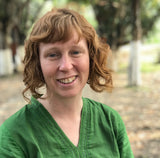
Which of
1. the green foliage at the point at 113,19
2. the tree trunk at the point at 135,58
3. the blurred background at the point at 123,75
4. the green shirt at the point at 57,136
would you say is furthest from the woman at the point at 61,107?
the green foliage at the point at 113,19

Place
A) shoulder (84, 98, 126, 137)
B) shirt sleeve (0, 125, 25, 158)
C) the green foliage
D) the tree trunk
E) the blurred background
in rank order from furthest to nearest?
the green foliage < the tree trunk < the blurred background < shoulder (84, 98, 126, 137) < shirt sleeve (0, 125, 25, 158)

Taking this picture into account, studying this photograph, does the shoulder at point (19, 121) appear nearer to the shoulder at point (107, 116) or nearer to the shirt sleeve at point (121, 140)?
the shoulder at point (107, 116)

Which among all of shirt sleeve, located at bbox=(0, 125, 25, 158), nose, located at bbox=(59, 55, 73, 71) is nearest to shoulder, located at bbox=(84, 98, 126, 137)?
nose, located at bbox=(59, 55, 73, 71)

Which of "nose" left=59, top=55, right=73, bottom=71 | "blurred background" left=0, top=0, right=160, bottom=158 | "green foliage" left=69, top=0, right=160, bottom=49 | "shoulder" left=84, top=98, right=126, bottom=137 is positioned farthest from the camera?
"green foliage" left=69, top=0, right=160, bottom=49

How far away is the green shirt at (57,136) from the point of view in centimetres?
135

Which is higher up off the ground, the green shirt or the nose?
the nose

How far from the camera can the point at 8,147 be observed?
132 cm

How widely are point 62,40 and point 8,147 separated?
63cm

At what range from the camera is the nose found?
4.64ft

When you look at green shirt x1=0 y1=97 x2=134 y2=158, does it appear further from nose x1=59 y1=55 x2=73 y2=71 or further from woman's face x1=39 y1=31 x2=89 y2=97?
nose x1=59 y1=55 x2=73 y2=71

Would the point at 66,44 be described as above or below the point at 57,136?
above

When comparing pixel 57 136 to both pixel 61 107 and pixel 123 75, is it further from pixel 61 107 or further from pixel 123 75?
pixel 123 75

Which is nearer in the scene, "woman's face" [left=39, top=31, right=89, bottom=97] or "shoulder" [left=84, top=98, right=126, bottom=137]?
"woman's face" [left=39, top=31, right=89, bottom=97]

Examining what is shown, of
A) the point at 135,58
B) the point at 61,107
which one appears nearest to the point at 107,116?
the point at 61,107
